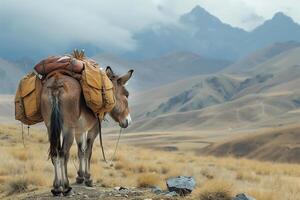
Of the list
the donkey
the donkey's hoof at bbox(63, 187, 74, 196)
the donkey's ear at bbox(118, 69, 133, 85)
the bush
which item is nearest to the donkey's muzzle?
the donkey's ear at bbox(118, 69, 133, 85)

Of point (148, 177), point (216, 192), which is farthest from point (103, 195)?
point (148, 177)

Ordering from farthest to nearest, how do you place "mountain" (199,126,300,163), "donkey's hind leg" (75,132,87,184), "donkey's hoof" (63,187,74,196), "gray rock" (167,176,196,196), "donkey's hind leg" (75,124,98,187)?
"mountain" (199,126,300,163) < "donkey's hind leg" (75,124,98,187) < "donkey's hind leg" (75,132,87,184) < "gray rock" (167,176,196,196) < "donkey's hoof" (63,187,74,196)

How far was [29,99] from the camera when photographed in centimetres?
1073

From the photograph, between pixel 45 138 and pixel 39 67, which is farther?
pixel 45 138

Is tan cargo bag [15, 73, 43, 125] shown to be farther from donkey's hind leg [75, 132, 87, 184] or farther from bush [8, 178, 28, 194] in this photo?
bush [8, 178, 28, 194]

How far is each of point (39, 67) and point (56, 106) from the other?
1018mm

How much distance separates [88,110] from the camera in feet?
36.3

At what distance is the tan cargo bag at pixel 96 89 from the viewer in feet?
34.6

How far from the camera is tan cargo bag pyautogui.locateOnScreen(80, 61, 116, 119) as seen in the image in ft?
34.6

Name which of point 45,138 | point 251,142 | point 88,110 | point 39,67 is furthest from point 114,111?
point 251,142

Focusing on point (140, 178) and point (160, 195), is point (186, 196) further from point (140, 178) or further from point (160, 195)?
point (140, 178)

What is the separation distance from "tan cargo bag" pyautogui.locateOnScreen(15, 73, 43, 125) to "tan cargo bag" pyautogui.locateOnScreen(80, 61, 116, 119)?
0.91 metres

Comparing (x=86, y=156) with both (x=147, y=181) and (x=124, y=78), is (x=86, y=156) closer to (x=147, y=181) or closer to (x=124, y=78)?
(x=147, y=181)

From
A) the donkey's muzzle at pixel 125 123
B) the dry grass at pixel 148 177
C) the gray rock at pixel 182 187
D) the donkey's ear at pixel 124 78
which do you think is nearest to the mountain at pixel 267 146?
the dry grass at pixel 148 177
